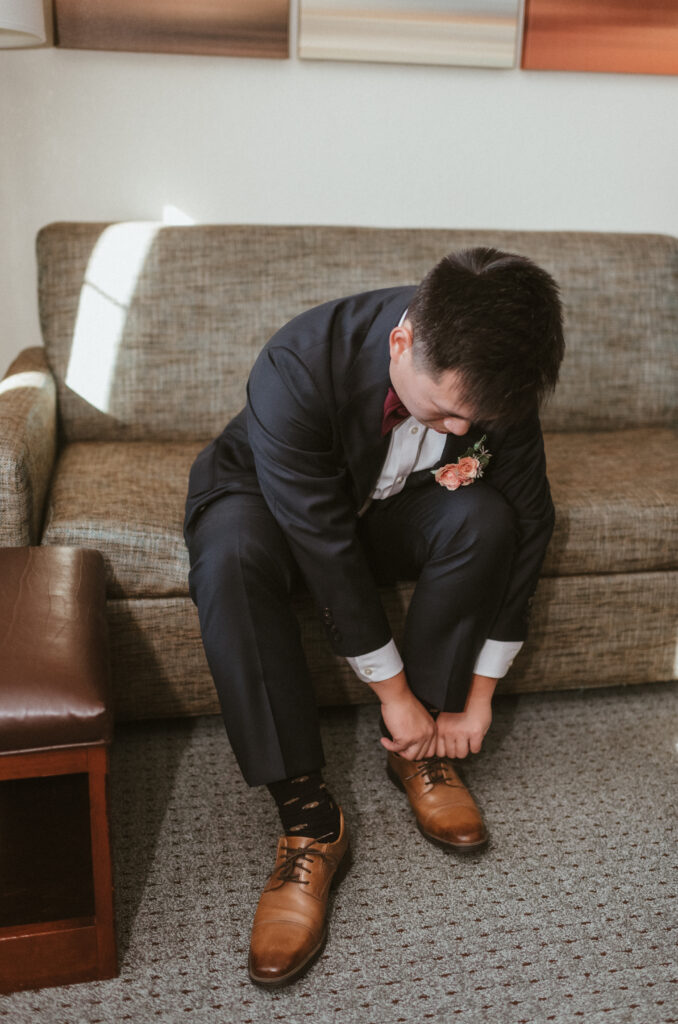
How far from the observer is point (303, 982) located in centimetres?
114

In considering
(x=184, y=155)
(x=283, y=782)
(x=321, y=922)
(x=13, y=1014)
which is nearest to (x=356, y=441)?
(x=283, y=782)

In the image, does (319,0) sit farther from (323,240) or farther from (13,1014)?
(13,1014)

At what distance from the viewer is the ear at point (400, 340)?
1.14 meters

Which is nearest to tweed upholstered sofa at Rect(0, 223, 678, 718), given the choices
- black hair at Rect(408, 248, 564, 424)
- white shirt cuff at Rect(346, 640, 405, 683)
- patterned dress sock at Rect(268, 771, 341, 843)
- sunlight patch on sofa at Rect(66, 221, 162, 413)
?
sunlight patch on sofa at Rect(66, 221, 162, 413)

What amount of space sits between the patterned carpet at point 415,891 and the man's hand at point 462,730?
5.8 inches

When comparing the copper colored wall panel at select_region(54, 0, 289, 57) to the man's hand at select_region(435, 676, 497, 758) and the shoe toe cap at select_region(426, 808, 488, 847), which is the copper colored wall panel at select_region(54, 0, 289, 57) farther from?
the shoe toe cap at select_region(426, 808, 488, 847)

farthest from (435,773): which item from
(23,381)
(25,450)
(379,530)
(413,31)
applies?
(413,31)

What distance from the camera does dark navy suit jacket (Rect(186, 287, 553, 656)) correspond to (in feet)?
4.06

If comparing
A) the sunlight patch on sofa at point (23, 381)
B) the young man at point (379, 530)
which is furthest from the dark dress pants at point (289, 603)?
the sunlight patch on sofa at point (23, 381)

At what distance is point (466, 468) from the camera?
1.38m

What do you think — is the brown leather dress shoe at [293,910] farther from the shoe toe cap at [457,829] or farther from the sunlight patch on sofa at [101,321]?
the sunlight patch on sofa at [101,321]

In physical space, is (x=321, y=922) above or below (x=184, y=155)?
below

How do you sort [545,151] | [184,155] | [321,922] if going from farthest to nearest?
[545,151], [184,155], [321,922]

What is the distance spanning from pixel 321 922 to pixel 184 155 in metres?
1.73
